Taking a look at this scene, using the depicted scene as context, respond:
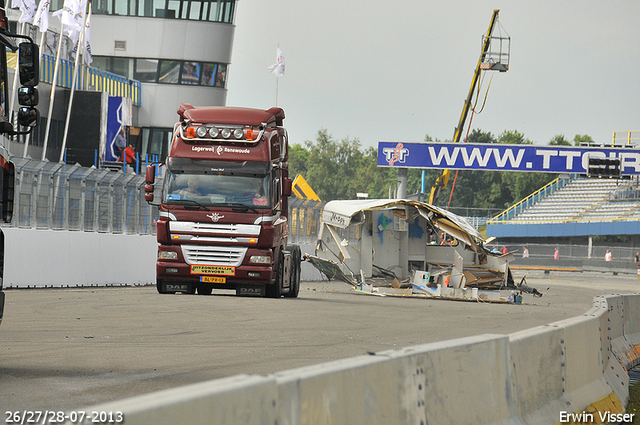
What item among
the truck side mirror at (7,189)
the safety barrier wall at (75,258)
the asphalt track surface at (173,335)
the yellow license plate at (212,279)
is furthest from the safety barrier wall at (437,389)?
the safety barrier wall at (75,258)

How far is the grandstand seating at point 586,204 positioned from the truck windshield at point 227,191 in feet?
195

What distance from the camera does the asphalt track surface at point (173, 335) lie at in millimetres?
7535

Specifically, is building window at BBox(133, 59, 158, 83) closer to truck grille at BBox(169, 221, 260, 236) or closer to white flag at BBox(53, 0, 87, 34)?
white flag at BBox(53, 0, 87, 34)

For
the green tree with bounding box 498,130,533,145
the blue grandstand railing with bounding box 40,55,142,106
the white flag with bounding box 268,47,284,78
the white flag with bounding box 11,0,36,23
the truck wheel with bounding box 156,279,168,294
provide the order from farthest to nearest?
the green tree with bounding box 498,130,533,145 → the white flag with bounding box 268,47,284,78 → the blue grandstand railing with bounding box 40,55,142,106 → the white flag with bounding box 11,0,36,23 → the truck wheel with bounding box 156,279,168,294

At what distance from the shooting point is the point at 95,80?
47.0 meters

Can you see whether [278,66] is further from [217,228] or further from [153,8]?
[217,228]

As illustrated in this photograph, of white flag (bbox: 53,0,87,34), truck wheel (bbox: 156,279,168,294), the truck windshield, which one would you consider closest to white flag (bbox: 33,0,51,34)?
white flag (bbox: 53,0,87,34)

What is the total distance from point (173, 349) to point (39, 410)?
3.92m

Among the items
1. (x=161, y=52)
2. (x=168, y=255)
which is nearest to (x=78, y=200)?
(x=168, y=255)

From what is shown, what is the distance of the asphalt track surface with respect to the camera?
754cm

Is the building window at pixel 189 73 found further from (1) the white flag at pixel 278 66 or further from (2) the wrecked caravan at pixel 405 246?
(2) the wrecked caravan at pixel 405 246

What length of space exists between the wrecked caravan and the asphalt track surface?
7.75 m

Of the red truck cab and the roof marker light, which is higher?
the roof marker light

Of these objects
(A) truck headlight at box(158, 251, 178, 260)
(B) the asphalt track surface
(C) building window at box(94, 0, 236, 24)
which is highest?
(C) building window at box(94, 0, 236, 24)
